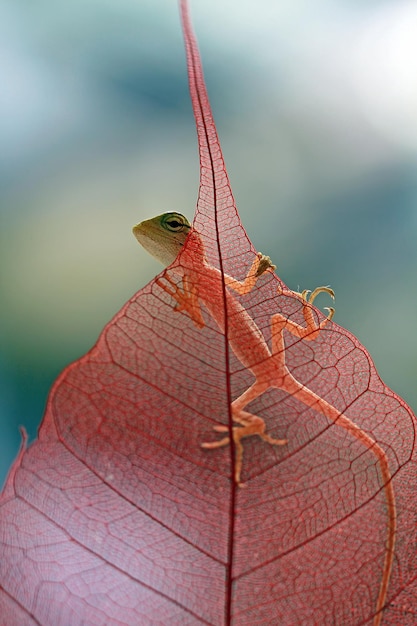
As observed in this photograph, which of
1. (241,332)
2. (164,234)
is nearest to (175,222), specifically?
(164,234)

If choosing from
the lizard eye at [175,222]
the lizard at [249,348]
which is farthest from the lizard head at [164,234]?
the lizard at [249,348]

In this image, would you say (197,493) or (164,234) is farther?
(164,234)

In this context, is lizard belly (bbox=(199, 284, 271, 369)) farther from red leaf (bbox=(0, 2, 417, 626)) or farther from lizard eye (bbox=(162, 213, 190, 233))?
lizard eye (bbox=(162, 213, 190, 233))

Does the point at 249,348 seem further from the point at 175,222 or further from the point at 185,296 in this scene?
the point at 175,222

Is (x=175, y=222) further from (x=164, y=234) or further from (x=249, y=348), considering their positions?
(x=249, y=348)

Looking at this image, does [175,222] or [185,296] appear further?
[175,222]
